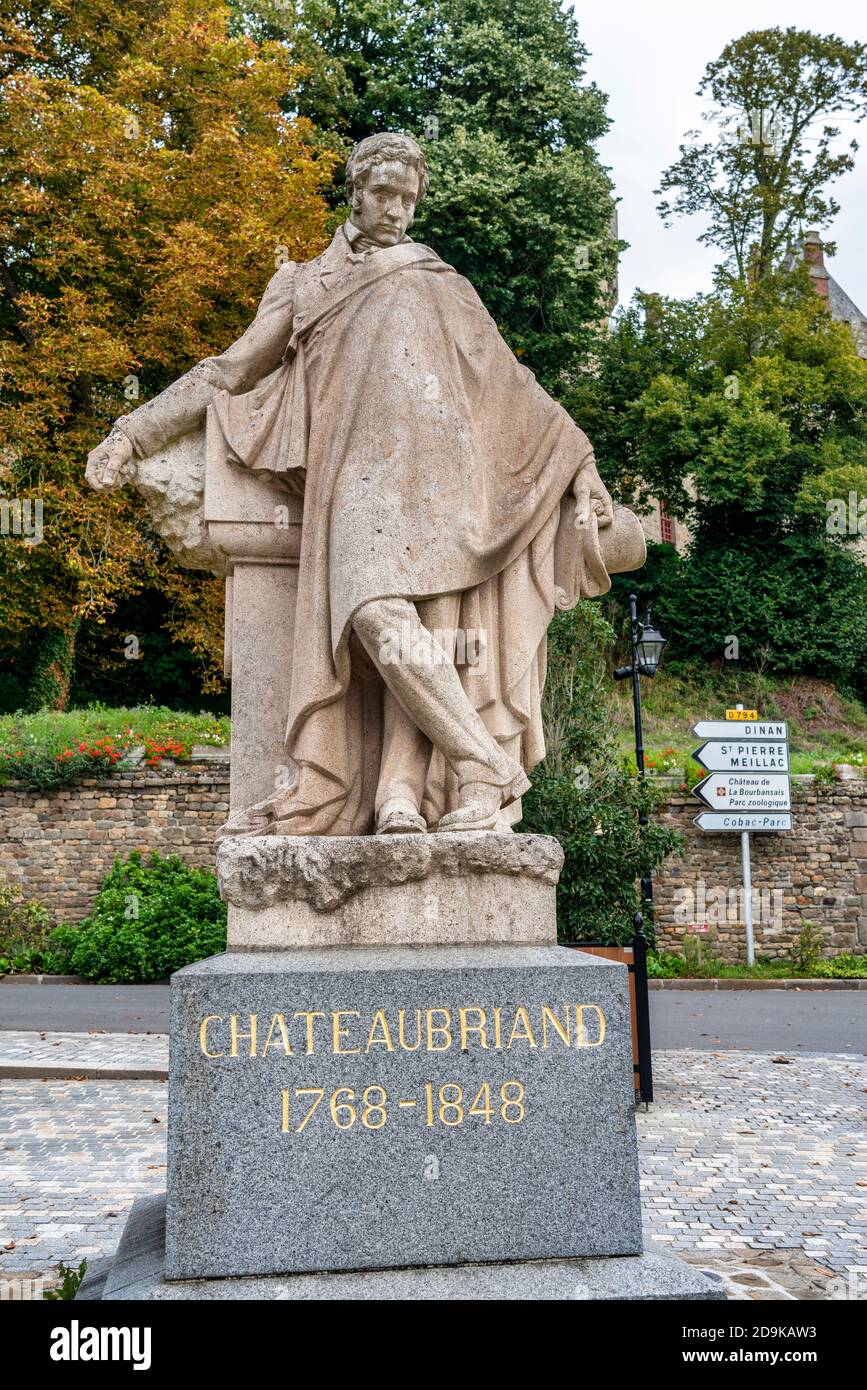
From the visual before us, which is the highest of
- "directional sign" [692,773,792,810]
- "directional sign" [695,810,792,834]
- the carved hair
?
the carved hair

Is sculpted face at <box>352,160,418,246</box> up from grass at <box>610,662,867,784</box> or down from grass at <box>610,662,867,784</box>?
down

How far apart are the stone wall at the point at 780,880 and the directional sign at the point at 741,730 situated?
1.54 m

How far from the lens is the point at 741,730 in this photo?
18.0 metres

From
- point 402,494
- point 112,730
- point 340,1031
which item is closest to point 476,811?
point 340,1031

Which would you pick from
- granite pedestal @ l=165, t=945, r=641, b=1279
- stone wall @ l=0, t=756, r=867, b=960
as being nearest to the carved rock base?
granite pedestal @ l=165, t=945, r=641, b=1279

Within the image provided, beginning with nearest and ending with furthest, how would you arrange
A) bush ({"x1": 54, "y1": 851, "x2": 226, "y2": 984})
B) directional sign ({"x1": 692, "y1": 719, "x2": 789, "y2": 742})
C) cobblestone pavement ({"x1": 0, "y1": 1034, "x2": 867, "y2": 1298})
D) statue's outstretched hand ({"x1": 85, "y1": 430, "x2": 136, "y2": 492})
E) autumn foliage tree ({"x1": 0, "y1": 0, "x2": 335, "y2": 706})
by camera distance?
statue's outstretched hand ({"x1": 85, "y1": 430, "x2": 136, "y2": 492}), cobblestone pavement ({"x1": 0, "y1": 1034, "x2": 867, "y2": 1298}), bush ({"x1": 54, "y1": 851, "x2": 226, "y2": 984}), directional sign ({"x1": 692, "y1": 719, "x2": 789, "y2": 742}), autumn foliage tree ({"x1": 0, "y1": 0, "x2": 335, "y2": 706})

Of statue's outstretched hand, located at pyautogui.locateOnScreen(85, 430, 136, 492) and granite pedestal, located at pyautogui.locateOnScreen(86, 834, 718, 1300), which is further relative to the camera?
statue's outstretched hand, located at pyautogui.locateOnScreen(85, 430, 136, 492)

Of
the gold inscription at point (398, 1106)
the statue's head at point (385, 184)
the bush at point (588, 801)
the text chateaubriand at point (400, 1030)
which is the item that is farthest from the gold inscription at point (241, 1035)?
the bush at point (588, 801)

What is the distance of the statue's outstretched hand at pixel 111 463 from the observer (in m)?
4.08

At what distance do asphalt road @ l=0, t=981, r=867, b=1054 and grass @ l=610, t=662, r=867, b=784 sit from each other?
9.46 meters

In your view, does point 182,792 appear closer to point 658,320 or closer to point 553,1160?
point 553,1160

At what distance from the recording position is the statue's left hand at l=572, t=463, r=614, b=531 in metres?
4.16

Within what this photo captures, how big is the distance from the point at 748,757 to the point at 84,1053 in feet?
37.6

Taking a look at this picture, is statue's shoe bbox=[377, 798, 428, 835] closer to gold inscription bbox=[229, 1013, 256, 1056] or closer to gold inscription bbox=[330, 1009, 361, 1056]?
gold inscription bbox=[330, 1009, 361, 1056]
